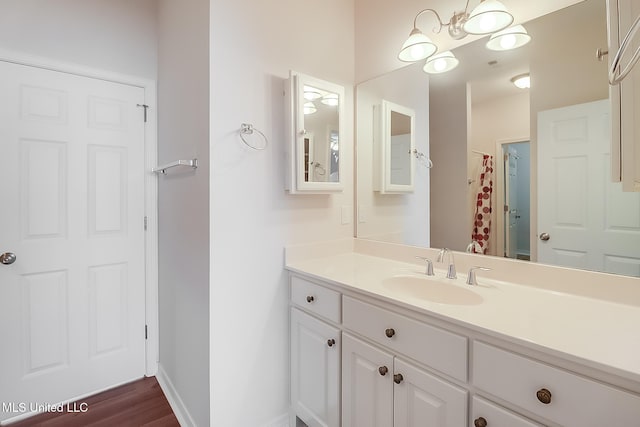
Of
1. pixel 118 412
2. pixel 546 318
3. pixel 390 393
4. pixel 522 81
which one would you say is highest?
pixel 522 81

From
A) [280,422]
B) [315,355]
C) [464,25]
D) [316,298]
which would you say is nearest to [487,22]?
[464,25]

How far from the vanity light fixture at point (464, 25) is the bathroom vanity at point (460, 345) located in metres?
1.02

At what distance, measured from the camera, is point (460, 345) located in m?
0.94

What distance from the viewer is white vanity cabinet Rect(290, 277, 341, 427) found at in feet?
4.55

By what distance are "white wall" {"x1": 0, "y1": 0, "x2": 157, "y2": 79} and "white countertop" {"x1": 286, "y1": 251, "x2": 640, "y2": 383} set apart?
196 centimetres

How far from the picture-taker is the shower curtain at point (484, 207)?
146 centimetres

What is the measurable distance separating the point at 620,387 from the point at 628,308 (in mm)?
521

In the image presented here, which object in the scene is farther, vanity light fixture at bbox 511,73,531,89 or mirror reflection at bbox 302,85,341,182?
mirror reflection at bbox 302,85,341,182

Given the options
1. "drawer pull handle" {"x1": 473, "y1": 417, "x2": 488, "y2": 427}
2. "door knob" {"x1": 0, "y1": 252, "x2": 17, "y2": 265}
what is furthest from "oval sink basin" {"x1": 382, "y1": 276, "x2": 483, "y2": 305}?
"door knob" {"x1": 0, "y1": 252, "x2": 17, "y2": 265}

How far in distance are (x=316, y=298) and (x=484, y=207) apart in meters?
0.93

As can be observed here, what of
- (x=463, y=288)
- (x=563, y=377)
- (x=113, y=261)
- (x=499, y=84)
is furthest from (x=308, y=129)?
(x=113, y=261)

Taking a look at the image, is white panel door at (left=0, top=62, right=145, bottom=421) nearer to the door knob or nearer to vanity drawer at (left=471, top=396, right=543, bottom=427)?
the door knob

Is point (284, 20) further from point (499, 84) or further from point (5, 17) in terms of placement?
point (5, 17)

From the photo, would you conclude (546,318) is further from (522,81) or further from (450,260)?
(522,81)
